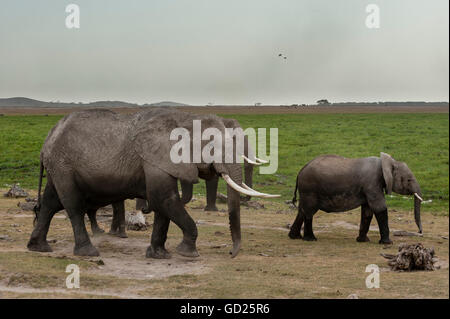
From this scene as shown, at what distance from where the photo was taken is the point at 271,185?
80.7 ft

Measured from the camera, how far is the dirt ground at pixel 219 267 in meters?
8.72

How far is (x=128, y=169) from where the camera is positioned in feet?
36.4

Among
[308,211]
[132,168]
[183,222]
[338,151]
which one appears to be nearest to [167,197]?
[183,222]

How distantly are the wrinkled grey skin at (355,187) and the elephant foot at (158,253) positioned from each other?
361 cm

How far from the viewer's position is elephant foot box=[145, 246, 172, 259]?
1120 centimetres

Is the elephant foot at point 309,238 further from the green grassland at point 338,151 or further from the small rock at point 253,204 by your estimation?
the green grassland at point 338,151

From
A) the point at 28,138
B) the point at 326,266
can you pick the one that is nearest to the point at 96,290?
the point at 326,266

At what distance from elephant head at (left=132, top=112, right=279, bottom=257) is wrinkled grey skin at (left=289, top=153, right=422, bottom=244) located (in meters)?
2.87

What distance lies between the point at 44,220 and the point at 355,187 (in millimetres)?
6153

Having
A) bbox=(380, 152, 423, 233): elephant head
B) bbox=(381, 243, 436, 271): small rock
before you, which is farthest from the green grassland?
Result: bbox=(381, 243, 436, 271): small rock

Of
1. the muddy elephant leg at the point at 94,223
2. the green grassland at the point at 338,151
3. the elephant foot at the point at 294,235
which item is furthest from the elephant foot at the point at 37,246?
the green grassland at the point at 338,151

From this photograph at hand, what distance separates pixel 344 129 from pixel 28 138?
802 inches

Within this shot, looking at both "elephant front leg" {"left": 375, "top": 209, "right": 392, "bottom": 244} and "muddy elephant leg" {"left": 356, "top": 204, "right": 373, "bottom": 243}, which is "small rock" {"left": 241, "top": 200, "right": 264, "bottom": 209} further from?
"elephant front leg" {"left": 375, "top": 209, "right": 392, "bottom": 244}
